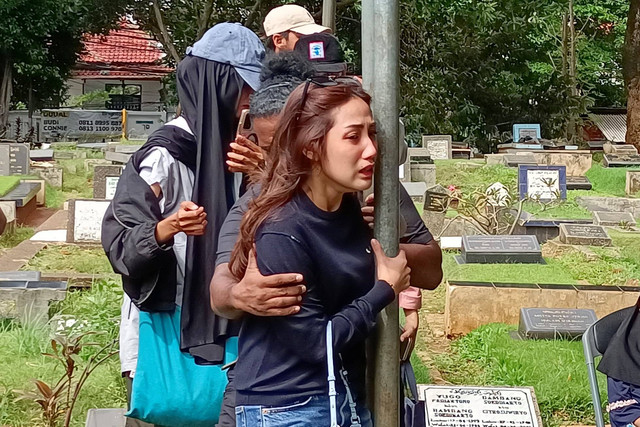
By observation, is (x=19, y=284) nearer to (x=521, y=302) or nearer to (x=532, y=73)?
(x=521, y=302)

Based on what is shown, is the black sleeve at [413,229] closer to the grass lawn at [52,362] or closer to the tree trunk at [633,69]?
the grass lawn at [52,362]

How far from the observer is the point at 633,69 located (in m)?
18.0

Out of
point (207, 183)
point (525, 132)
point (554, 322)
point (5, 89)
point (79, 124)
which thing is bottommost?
point (554, 322)

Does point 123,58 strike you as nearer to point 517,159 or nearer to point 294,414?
point 517,159

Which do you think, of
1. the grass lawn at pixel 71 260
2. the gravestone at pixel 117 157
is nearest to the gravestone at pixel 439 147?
the gravestone at pixel 117 157

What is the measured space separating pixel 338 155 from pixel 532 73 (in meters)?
20.7

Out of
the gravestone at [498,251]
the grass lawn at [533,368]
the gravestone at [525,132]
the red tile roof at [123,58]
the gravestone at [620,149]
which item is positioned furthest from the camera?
the red tile roof at [123,58]

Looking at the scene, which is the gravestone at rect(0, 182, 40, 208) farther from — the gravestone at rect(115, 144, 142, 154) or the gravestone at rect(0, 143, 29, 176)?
the gravestone at rect(115, 144, 142, 154)

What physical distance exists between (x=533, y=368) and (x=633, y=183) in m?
8.76

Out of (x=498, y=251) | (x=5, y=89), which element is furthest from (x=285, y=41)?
(x=5, y=89)

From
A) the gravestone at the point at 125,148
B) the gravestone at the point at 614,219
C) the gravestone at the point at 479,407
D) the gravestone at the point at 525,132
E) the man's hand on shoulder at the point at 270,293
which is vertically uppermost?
the gravestone at the point at 525,132

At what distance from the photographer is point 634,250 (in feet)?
27.0

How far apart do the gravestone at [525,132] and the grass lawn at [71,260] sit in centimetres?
1248

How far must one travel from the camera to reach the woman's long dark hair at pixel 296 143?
5.77 feet
